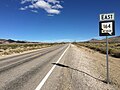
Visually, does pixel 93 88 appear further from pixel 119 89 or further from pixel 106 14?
pixel 106 14

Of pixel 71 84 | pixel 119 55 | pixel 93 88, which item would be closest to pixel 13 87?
pixel 71 84

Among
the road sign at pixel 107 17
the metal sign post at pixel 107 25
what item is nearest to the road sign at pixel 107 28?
the metal sign post at pixel 107 25

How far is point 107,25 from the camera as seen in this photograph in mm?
8281

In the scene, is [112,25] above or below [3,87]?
above

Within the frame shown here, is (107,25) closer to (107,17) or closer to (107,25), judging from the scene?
(107,25)

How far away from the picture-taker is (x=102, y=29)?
8.34m

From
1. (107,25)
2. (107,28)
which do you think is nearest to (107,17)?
(107,25)

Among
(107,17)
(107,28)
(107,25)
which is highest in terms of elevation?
(107,17)

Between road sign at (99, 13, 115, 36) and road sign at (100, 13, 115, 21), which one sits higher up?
road sign at (100, 13, 115, 21)

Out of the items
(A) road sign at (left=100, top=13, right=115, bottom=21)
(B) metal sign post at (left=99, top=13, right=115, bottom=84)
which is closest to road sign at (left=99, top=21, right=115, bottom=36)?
(B) metal sign post at (left=99, top=13, right=115, bottom=84)

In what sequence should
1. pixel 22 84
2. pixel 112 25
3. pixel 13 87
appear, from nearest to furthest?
pixel 13 87 → pixel 22 84 → pixel 112 25

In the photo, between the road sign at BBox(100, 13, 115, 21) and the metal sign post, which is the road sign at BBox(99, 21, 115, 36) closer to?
Result: the metal sign post

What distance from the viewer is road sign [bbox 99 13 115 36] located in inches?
324

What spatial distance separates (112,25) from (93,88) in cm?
280
